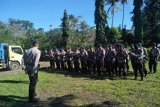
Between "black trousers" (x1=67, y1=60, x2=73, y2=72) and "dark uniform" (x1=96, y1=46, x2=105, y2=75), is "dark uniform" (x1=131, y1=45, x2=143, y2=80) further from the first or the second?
"black trousers" (x1=67, y1=60, x2=73, y2=72)

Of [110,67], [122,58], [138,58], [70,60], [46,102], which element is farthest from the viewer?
[70,60]

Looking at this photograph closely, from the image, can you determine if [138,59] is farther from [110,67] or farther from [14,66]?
[14,66]

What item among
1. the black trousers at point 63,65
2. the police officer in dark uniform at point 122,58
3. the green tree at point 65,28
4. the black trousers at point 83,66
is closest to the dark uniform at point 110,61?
the police officer in dark uniform at point 122,58

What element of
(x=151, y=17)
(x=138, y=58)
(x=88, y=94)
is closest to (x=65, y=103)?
(x=88, y=94)

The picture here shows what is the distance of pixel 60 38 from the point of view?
61.6 metres

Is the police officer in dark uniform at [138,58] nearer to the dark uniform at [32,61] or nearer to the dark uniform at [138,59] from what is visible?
the dark uniform at [138,59]

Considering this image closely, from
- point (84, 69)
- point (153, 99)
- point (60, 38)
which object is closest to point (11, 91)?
point (153, 99)

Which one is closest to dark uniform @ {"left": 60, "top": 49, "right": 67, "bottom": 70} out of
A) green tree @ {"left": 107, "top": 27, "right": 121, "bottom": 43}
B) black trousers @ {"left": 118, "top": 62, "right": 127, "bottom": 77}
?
black trousers @ {"left": 118, "top": 62, "right": 127, "bottom": 77}

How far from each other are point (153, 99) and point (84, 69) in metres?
11.3

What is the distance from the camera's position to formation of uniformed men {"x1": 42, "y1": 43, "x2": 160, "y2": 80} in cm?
1880

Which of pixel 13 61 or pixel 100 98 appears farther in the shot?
pixel 13 61

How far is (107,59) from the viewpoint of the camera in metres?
20.8

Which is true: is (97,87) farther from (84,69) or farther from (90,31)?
(90,31)

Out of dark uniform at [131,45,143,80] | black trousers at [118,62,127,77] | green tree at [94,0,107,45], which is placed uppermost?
green tree at [94,0,107,45]
